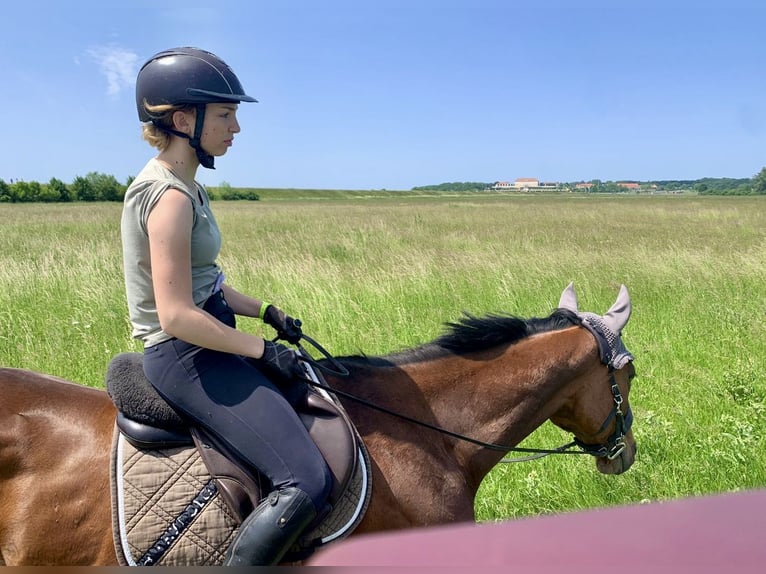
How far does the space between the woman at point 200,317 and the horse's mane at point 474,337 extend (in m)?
0.80

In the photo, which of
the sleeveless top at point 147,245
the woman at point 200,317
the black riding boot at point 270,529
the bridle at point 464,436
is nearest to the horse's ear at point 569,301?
the bridle at point 464,436

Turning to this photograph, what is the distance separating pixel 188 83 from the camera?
221 centimetres

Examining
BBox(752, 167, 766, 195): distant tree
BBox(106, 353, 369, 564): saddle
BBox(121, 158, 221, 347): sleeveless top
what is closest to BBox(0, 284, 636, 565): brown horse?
BBox(106, 353, 369, 564): saddle

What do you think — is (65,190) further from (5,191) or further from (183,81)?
(183,81)

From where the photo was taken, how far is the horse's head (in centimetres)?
293

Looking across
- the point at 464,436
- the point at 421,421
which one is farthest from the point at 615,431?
the point at 421,421

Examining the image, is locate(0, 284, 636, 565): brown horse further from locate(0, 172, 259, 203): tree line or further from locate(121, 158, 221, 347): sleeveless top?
locate(0, 172, 259, 203): tree line

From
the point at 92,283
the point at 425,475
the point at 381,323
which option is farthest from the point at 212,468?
the point at 92,283

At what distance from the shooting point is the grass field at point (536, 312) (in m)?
4.62

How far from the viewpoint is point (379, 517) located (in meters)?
2.39

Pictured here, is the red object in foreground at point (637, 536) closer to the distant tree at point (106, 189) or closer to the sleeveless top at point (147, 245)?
the sleeveless top at point (147, 245)

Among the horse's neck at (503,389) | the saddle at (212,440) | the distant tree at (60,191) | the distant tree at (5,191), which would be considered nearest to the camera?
the saddle at (212,440)

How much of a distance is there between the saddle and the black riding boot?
107 mm

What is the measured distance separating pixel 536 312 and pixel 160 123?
7411 millimetres
